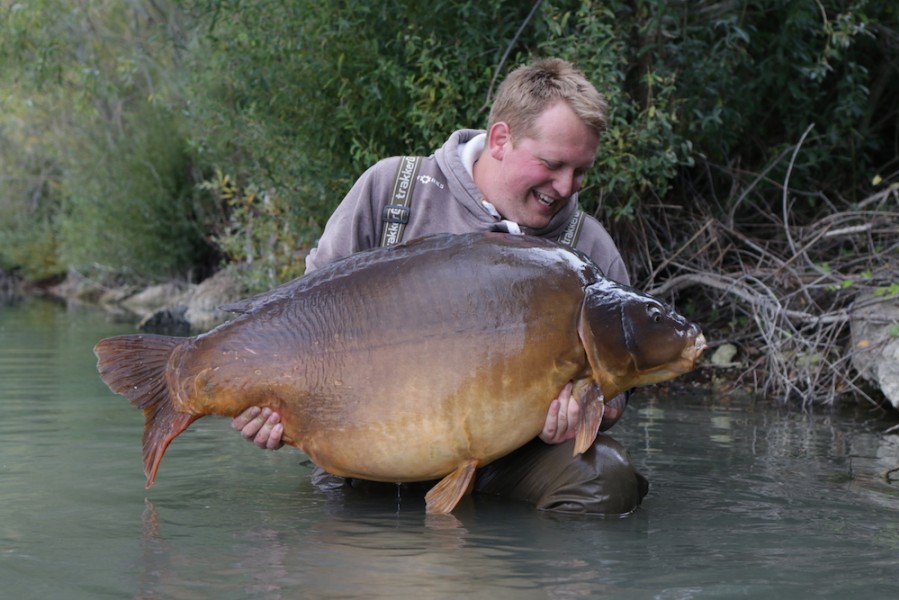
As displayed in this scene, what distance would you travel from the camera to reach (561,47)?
7.69m

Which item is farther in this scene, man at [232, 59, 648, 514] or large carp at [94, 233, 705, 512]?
man at [232, 59, 648, 514]

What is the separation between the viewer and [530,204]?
417 cm

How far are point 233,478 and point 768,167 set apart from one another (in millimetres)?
5559

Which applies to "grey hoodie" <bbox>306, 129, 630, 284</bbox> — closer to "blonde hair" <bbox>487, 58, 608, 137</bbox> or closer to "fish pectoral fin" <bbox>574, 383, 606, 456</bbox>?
"blonde hair" <bbox>487, 58, 608, 137</bbox>

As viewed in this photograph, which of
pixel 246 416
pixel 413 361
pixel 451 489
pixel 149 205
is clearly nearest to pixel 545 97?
pixel 413 361

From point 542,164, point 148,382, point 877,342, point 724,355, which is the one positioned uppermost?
point 542,164

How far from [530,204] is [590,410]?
91cm

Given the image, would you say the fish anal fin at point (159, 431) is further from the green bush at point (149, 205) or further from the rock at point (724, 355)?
the green bush at point (149, 205)

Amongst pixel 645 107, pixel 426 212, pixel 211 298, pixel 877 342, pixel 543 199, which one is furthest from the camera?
pixel 211 298

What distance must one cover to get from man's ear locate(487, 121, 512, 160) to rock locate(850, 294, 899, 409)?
3.22 meters

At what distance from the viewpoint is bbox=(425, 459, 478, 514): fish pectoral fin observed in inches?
142

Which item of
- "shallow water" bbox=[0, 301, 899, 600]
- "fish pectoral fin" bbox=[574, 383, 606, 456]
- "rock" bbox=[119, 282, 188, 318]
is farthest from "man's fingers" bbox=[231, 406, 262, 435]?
"rock" bbox=[119, 282, 188, 318]

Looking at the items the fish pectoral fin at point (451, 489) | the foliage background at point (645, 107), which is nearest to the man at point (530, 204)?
the fish pectoral fin at point (451, 489)

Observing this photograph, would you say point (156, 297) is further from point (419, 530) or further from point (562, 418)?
point (562, 418)
